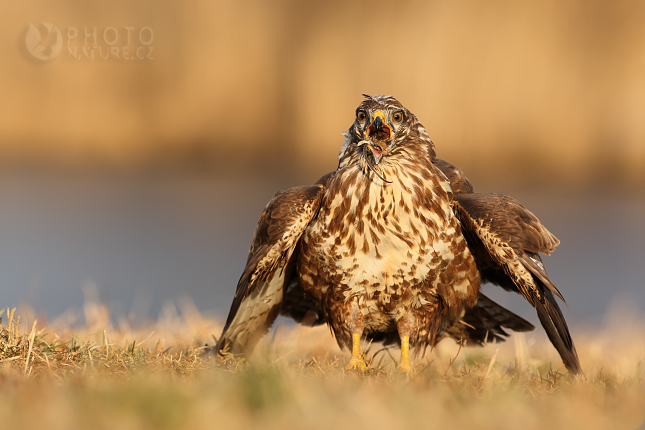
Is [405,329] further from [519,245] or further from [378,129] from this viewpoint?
[378,129]

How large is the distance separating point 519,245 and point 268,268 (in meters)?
1.48

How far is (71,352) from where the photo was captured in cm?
382

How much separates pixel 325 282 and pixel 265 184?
35.4 ft

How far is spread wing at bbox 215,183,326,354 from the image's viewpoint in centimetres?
438

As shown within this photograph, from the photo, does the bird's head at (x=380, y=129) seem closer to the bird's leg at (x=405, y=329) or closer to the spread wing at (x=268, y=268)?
the spread wing at (x=268, y=268)

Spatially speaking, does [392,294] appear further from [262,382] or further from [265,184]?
[265,184]

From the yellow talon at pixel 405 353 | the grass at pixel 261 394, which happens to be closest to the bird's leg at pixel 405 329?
the yellow talon at pixel 405 353

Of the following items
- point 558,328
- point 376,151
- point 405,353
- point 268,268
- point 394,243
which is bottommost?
point 405,353

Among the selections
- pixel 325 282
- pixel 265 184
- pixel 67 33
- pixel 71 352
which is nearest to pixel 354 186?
pixel 325 282

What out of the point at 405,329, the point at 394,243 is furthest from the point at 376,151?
the point at 405,329

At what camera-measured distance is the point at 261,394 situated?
2.61 meters

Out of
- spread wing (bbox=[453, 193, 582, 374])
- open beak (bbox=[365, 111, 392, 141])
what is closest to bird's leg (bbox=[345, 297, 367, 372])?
spread wing (bbox=[453, 193, 582, 374])

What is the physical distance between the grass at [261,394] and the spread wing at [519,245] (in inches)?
11.8

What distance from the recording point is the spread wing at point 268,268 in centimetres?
438
